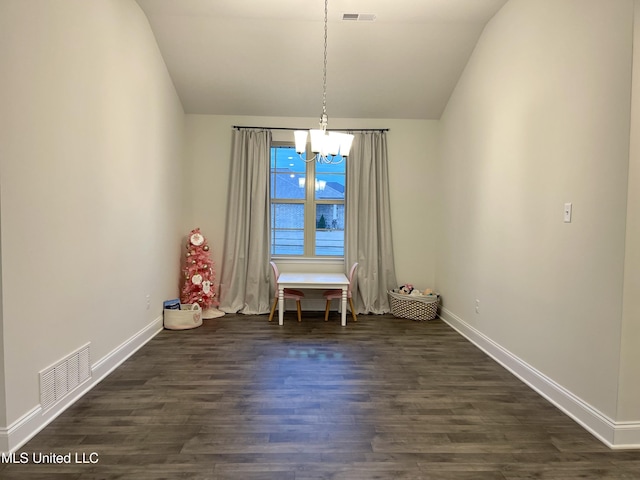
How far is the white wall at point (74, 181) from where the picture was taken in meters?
1.92

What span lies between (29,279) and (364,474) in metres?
2.02

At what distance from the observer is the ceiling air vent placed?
368 centimetres

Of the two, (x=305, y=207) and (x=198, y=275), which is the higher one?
(x=305, y=207)

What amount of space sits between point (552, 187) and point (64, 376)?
3.46 metres

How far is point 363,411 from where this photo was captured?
2.35 metres

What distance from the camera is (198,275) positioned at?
14.7ft

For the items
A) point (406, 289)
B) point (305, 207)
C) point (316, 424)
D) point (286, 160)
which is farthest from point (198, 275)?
point (316, 424)

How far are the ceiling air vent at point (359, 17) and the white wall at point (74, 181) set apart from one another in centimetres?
198

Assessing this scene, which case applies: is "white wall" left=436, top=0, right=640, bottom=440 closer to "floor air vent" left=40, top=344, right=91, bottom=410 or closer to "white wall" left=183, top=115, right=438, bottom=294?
"white wall" left=183, top=115, right=438, bottom=294

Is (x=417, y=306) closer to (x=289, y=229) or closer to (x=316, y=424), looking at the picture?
(x=289, y=229)

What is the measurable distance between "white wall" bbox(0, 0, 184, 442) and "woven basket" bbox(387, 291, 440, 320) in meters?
2.91

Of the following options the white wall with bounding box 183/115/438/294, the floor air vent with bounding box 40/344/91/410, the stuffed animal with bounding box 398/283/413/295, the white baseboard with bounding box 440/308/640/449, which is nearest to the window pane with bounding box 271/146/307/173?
the white wall with bounding box 183/115/438/294

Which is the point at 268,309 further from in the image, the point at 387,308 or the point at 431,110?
the point at 431,110

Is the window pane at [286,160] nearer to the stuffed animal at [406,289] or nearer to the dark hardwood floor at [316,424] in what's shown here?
the stuffed animal at [406,289]
